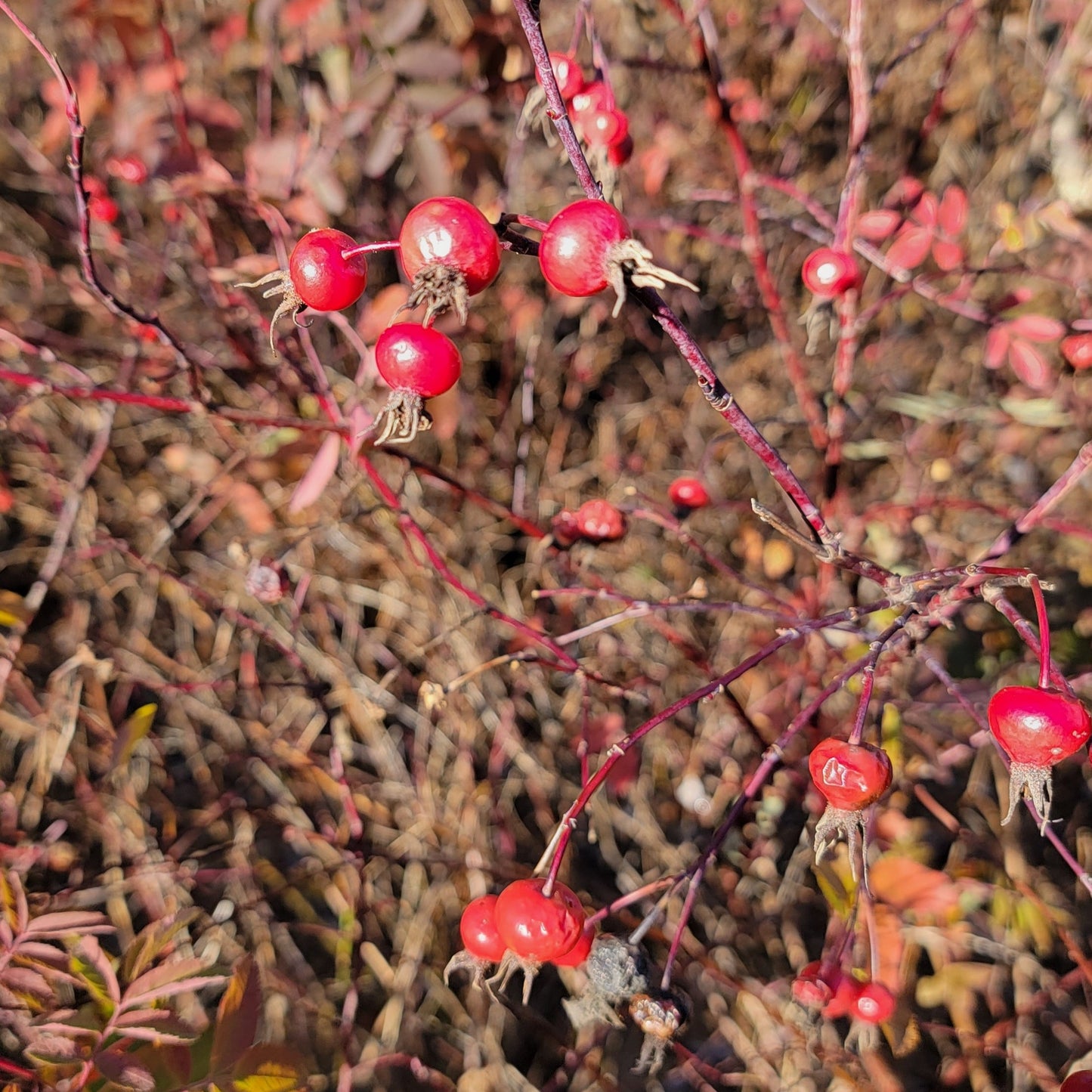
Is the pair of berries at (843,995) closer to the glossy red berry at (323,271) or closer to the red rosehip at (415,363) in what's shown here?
the red rosehip at (415,363)

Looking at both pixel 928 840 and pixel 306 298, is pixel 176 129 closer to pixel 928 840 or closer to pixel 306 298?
pixel 306 298

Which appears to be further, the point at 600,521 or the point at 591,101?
the point at 600,521

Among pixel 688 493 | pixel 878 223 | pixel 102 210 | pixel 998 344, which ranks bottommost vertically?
pixel 688 493

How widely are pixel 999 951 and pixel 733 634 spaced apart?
1021mm

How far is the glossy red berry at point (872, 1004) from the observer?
1.34 m

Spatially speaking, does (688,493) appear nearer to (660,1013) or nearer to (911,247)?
(911,247)

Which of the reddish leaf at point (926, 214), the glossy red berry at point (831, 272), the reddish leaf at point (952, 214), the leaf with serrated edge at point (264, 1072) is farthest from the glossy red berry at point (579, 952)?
the reddish leaf at point (952, 214)

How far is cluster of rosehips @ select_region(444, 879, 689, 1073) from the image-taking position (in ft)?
3.14

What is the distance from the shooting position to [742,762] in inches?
87.0

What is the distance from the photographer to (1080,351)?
1.67 m

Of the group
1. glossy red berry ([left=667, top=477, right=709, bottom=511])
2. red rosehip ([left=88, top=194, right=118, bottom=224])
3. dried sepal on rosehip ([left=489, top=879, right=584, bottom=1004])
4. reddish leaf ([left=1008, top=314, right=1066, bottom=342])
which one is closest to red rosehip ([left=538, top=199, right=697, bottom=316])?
dried sepal on rosehip ([left=489, top=879, right=584, bottom=1004])

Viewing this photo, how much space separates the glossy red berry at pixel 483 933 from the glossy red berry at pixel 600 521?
0.74 meters

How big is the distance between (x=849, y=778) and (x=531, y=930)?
0.42 meters

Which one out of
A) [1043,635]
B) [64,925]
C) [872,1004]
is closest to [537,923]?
[1043,635]
